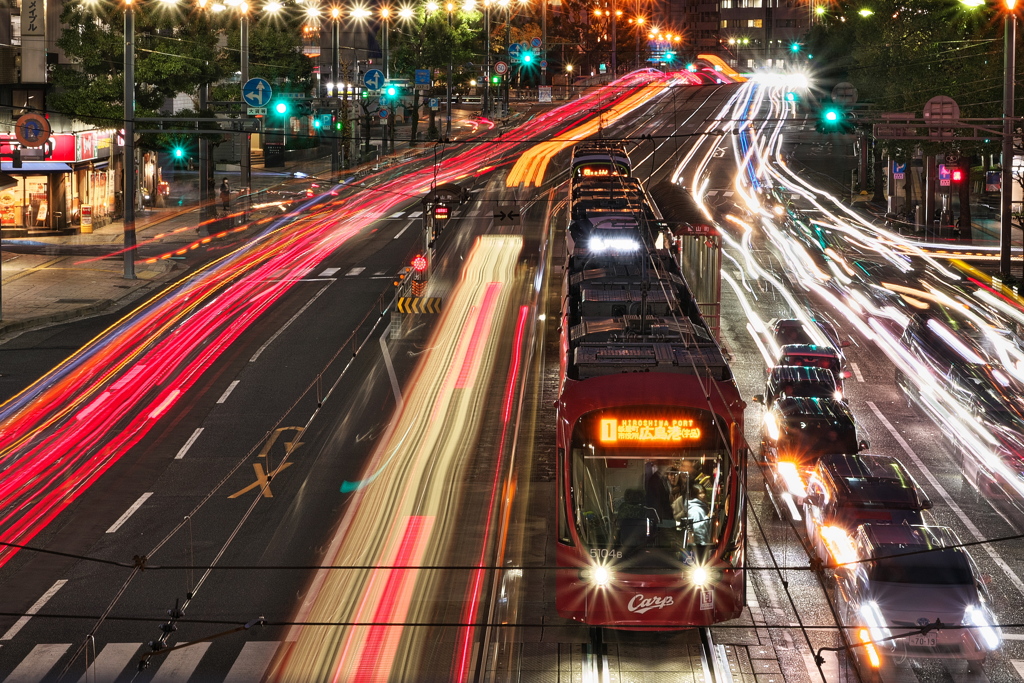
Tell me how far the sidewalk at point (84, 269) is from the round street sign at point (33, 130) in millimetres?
4392

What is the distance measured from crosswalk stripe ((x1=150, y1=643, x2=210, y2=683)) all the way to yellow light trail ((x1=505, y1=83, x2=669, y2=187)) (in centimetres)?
3607

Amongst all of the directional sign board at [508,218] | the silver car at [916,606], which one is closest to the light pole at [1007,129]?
the directional sign board at [508,218]

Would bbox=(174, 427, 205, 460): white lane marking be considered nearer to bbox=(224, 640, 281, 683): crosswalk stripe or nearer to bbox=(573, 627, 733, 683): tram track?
bbox=(224, 640, 281, 683): crosswalk stripe

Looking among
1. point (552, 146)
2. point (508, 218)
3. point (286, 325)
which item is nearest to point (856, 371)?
point (286, 325)

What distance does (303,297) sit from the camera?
40.3m

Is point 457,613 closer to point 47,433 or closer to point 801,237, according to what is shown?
point 47,433

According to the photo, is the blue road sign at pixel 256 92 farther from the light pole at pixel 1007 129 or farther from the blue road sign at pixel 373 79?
the light pole at pixel 1007 129

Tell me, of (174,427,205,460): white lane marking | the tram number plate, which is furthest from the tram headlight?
(174,427,205,460): white lane marking

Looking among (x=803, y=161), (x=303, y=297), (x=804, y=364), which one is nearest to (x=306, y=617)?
(x=804, y=364)

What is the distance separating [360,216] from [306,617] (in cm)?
4043

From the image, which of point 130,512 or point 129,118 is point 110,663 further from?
point 129,118

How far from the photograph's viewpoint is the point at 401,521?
20.3 m

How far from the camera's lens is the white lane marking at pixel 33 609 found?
16688mm

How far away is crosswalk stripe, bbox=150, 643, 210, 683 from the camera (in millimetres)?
15227
